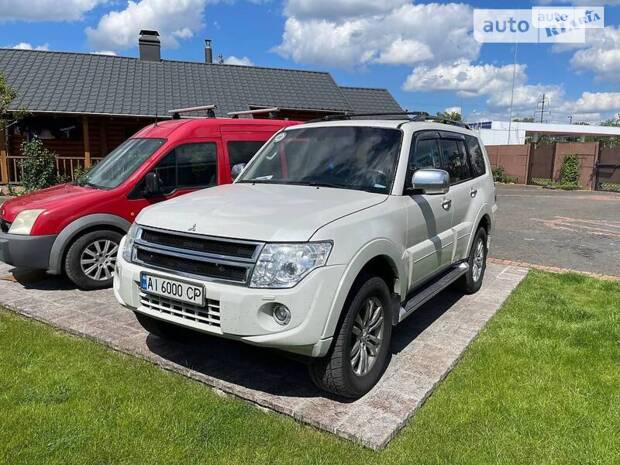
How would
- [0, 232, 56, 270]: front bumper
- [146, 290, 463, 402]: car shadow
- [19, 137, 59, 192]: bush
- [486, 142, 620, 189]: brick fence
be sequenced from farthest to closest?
1. [486, 142, 620, 189]: brick fence
2. [19, 137, 59, 192]: bush
3. [0, 232, 56, 270]: front bumper
4. [146, 290, 463, 402]: car shadow

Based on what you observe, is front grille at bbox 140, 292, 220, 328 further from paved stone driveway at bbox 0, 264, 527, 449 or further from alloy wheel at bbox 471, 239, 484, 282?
alloy wheel at bbox 471, 239, 484, 282

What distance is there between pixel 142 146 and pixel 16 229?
176 cm

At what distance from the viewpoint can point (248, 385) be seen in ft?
11.8

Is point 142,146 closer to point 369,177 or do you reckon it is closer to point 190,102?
point 369,177

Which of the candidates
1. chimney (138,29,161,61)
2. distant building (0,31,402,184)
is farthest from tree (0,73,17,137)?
chimney (138,29,161,61)

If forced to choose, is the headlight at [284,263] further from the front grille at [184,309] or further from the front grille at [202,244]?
the front grille at [184,309]

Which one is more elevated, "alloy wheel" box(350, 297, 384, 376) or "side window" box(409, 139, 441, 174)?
"side window" box(409, 139, 441, 174)

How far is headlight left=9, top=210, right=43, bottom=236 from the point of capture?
5410 millimetres

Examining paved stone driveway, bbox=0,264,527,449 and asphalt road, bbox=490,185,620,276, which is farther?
asphalt road, bbox=490,185,620,276

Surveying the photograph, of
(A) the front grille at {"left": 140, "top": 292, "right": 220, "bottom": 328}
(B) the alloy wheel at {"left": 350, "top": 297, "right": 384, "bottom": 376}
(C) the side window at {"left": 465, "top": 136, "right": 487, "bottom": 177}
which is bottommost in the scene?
(B) the alloy wheel at {"left": 350, "top": 297, "right": 384, "bottom": 376}

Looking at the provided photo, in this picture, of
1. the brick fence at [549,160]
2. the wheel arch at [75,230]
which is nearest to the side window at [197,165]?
the wheel arch at [75,230]

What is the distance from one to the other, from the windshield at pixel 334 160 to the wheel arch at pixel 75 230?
196cm

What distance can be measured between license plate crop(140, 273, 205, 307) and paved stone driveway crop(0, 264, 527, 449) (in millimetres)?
780

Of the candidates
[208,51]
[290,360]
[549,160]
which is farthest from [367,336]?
[208,51]
